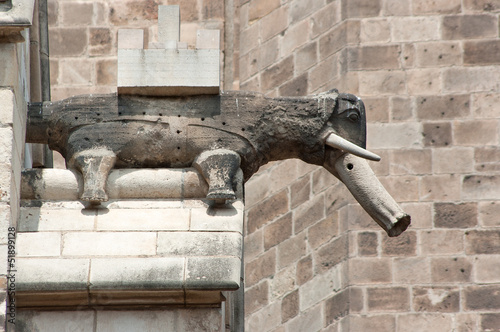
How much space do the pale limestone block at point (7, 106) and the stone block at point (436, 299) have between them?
5780 mm

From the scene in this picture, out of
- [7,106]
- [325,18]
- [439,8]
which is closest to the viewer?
[7,106]

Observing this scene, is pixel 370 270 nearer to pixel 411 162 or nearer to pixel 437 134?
pixel 411 162

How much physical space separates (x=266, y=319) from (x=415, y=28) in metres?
2.89

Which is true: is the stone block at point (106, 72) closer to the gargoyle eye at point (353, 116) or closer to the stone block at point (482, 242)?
the stone block at point (482, 242)

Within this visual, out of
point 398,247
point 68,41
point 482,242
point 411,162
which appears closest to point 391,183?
point 411,162

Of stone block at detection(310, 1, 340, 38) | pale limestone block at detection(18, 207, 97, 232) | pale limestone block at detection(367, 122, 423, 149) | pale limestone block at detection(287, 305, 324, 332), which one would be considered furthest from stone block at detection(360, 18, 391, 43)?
pale limestone block at detection(18, 207, 97, 232)

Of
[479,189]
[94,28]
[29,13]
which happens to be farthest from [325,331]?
[29,13]

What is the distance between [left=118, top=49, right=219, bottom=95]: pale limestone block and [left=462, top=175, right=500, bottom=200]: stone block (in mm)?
5196

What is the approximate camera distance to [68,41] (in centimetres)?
1448

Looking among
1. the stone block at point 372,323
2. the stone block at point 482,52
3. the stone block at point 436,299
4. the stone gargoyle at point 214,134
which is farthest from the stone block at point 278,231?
the stone gargoyle at point 214,134

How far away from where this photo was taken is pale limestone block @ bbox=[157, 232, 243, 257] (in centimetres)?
696

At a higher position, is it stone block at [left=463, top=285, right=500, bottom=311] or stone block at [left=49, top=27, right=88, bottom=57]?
stone block at [left=49, top=27, right=88, bottom=57]

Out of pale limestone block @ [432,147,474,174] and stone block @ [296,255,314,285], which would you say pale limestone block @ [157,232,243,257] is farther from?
pale limestone block @ [432,147,474,174]

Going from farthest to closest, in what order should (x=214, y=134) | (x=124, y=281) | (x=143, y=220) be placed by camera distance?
1. (x=214, y=134)
2. (x=143, y=220)
3. (x=124, y=281)
